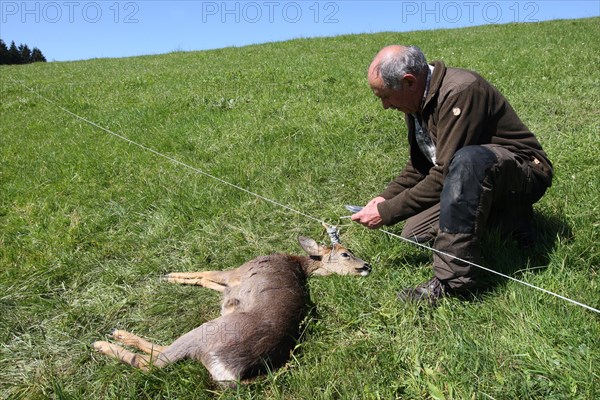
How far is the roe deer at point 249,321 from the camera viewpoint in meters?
3.01

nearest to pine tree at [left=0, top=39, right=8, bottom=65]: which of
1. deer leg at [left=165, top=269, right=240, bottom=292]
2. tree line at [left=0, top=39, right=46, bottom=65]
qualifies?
tree line at [left=0, top=39, right=46, bottom=65]

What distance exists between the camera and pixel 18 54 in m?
37.7

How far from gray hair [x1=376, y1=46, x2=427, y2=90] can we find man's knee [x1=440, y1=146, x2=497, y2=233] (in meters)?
0.72

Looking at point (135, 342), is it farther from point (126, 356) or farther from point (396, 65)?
point (396, 65)

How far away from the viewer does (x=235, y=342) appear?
306 centimetres

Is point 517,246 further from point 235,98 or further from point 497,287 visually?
point 235,98

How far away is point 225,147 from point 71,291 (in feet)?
10.7

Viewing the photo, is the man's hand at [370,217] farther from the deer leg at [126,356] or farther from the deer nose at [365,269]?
the deer leg at [126,356]

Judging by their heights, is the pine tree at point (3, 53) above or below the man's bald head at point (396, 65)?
above

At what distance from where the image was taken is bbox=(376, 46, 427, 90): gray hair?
3586 millimetres

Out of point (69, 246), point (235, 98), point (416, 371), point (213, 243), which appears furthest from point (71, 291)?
point (235, 98)

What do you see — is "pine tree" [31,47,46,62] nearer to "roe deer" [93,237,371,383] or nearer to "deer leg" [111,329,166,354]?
"roe deer" [93,237,371,383]

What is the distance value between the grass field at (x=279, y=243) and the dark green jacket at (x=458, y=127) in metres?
0.52

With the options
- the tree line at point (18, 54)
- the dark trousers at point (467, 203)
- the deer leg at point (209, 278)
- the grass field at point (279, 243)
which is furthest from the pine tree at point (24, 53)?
the dark trousers at point (467, 203)
